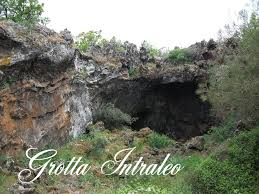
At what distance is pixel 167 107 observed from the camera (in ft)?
97.4

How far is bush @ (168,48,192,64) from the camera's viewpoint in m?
28.5

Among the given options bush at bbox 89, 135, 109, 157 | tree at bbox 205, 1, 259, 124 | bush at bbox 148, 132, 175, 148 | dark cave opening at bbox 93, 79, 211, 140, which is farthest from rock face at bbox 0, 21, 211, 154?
tree at bbox 205, 1, 259, 124

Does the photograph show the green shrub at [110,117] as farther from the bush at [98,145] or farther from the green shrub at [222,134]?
the green shrub at [222,134]

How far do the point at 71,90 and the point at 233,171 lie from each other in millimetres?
9534

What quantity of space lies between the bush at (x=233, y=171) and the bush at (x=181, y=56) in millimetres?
13030

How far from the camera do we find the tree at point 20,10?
62.6 ft

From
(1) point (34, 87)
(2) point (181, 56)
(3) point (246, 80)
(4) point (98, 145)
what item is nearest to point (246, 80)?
(3) point (246, 80)

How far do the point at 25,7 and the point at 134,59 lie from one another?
399 inches

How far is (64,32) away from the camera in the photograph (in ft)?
69.6

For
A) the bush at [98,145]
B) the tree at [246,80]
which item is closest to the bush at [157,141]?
the bush at [98,145]

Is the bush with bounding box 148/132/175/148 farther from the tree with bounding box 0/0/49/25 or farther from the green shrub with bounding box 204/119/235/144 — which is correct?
→ the tree with bounding box 0/0/49/25

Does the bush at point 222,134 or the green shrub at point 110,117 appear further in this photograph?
the green shrub at point 110,117

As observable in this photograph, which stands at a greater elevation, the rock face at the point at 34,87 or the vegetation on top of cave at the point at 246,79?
the rock face at the point at 34,87

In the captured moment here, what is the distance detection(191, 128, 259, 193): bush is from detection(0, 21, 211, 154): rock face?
6629 millimetres
